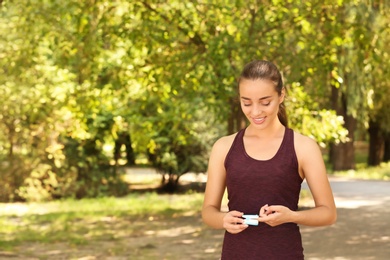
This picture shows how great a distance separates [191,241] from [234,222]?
11.1m

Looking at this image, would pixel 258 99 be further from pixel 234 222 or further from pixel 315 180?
pixel 234 222

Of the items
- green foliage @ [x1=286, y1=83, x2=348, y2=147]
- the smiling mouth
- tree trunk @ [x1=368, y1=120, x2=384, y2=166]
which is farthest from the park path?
tree trunk @ [x1=368, y1=120, x2=384, y2=166]

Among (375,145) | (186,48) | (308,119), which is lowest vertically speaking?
(375,145)

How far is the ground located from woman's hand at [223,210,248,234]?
854 centimetres

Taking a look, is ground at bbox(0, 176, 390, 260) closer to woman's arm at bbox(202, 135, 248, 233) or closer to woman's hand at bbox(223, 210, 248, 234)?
woman's arm at bbox(202, 135, 248, 233)

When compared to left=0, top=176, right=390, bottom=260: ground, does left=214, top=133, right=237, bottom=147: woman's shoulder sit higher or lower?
higher

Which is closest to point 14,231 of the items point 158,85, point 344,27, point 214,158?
point 158,85

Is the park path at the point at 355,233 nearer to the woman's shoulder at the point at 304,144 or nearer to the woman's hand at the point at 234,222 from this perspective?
the woman's shoulder at the point at 304,144

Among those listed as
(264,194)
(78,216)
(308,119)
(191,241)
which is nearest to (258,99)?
(264,194)

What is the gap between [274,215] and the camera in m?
3.37

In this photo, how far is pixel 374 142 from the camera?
43.0 metres

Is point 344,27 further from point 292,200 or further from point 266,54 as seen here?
point 292,200

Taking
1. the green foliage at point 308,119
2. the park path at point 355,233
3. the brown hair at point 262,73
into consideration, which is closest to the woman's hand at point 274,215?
the brown hair at point 262,73

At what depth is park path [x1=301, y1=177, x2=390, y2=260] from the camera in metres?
12.1
